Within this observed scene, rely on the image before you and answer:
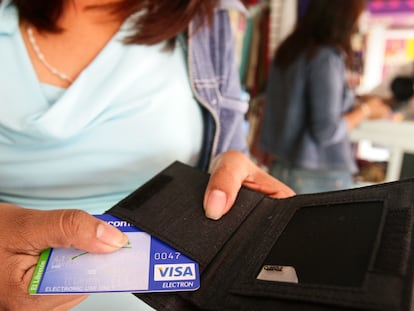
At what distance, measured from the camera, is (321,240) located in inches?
13.8

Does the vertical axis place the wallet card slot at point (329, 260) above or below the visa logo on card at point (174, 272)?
above

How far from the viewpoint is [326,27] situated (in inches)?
53.1

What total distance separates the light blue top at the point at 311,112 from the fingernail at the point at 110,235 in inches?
43.6

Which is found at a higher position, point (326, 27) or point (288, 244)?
point (326, 27)

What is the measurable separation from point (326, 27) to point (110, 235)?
1.23 metres

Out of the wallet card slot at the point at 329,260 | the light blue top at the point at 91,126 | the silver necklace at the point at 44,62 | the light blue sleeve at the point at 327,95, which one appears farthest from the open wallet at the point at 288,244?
the light blue sleeve at the point at 327,95

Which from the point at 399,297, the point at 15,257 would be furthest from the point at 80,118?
the point at 399,297

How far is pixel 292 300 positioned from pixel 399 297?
0.08 m

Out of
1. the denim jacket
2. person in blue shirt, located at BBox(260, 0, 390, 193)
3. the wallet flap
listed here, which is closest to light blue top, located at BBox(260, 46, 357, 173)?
person in blue shirt, located at BBox(260, 0, 390, 193)

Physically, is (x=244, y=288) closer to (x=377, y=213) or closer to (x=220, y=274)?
(x=220, y=274)

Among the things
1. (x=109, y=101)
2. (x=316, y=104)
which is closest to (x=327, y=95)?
(x=316, y=104)

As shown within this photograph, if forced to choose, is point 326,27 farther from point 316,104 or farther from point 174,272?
point 174,272

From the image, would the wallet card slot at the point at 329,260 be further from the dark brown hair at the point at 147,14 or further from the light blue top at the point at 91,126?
the dark brown hair at the point at 147,14

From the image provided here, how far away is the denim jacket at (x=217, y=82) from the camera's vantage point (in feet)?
2.06
